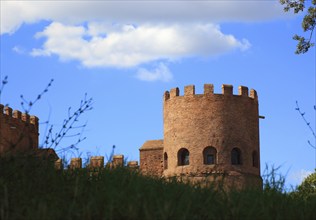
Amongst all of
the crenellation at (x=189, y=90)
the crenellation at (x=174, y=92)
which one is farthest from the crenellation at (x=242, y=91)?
the crenellation at (x=174, y=92)

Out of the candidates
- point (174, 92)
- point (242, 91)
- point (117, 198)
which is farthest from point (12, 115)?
point (117, 198)

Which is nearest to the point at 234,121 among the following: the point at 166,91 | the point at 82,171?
the point at 166,91

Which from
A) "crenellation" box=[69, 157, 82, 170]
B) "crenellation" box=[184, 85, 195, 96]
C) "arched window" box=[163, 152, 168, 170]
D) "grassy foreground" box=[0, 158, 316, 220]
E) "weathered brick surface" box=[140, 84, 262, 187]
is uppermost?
"crenellation" box=[184, 85, 195, 96]

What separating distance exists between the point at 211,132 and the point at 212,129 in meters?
0.15

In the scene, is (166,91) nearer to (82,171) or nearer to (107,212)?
(82,171)

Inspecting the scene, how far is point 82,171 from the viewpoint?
30.3 ft

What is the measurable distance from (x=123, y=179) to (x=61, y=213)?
164 cm

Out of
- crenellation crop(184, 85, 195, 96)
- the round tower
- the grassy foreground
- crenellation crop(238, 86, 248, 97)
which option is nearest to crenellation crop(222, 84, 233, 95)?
the round tower

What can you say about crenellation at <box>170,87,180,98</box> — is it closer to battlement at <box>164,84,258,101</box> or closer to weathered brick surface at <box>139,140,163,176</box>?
battlement at <box>164,84,258,101</box>

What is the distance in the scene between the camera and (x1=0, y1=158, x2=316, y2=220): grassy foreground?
697cm

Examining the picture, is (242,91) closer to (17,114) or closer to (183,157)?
(183,157)

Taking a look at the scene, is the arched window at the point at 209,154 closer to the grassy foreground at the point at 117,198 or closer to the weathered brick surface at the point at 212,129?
the weathered brick surface at the point at 212,129

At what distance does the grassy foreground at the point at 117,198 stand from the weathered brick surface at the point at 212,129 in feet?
55.6

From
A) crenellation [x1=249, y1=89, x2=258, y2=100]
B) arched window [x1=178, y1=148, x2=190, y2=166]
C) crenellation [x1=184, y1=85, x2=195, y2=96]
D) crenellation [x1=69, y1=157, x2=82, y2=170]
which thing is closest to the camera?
crenellation [x1=69, y1=157, x2=82, y2=170]
